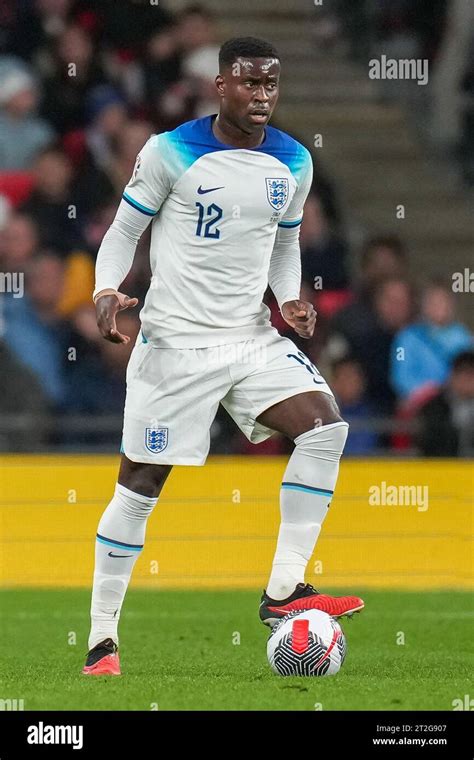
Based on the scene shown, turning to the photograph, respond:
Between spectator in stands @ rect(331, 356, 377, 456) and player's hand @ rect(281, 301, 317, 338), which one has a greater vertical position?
player's hand @ rect(281, 301, 317, 338)

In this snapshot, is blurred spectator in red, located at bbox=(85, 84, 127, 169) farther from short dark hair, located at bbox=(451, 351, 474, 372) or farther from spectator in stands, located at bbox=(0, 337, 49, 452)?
short dark hair, located at bbox=(451, 351, 474, 372)

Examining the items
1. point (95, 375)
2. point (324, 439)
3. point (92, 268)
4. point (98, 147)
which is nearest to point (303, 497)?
point (324, 439)

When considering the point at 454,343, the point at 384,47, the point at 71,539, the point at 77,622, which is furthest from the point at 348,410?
the point at 384,47

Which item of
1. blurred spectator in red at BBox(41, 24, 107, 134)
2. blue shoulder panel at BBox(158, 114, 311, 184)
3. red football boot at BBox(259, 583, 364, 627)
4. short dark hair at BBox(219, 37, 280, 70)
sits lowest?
red football boot at BBox(259, 583, 364, 627)

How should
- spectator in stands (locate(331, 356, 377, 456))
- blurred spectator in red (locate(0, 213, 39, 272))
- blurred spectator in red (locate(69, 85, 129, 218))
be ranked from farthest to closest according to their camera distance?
blurred spectator in red (locate(69, 85, 129, 218)) < blurred spectator in red (locate(0, 213, 39, 272)) < spectator in stands (locate(331, 356, 377, 456))

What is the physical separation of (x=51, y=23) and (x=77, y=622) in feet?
20.7

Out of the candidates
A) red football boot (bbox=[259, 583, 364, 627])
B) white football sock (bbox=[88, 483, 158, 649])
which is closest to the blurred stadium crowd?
white football sock (bbox=[88, 483, 158, 649])

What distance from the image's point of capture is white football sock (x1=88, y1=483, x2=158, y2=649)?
249 inches

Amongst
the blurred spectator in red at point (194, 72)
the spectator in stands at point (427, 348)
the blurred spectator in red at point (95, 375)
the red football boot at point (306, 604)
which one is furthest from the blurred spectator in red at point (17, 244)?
the red football boot at point (306, 604)

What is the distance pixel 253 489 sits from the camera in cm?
1064

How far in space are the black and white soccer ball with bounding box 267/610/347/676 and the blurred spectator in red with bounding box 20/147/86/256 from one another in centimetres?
625

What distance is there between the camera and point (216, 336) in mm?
6383
